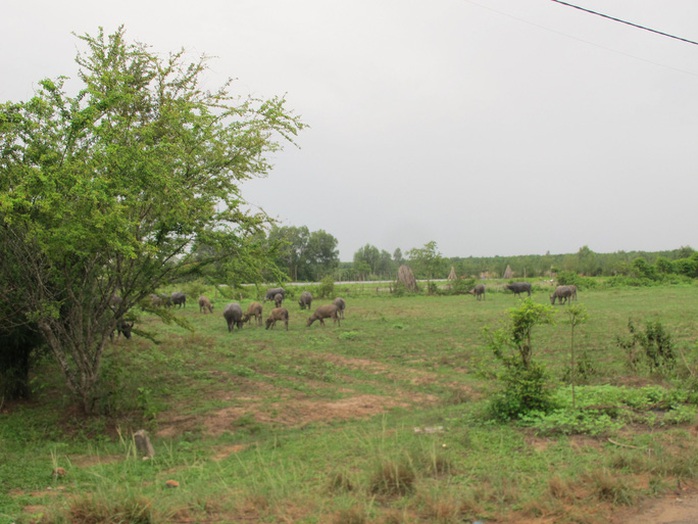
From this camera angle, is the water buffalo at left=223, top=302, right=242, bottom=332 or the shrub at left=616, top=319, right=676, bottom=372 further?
the water buffalo at left=223, top=302, right=242, bottom=332

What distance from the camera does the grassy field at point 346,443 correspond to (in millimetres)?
4281

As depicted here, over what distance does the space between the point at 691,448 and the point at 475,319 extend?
52.0 feet

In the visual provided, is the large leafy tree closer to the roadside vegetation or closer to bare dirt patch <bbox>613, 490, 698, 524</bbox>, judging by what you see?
the roadside vegetation

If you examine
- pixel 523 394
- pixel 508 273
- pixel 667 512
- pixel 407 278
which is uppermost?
pixel 508 273

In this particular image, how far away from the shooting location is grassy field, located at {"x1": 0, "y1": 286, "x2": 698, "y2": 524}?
428cm

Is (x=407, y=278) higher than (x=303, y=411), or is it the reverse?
(x=407, y=278)

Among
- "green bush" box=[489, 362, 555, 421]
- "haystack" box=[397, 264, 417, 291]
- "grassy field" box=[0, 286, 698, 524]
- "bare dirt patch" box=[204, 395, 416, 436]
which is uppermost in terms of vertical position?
"haystack" box=[397, 264, 417, 291]

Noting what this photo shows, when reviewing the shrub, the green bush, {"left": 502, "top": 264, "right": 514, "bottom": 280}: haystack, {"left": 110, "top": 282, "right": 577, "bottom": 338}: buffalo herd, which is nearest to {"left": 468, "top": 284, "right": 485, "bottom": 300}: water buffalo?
{"left": 110, "top": 282, "right": 577, "bottom": 338}: buffalo herd

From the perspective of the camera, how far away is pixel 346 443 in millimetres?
6312

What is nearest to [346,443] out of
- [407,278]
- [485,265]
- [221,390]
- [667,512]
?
[667,512]

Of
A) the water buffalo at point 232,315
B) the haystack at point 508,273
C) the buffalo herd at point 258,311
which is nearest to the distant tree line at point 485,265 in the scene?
the haystack at point 508,273

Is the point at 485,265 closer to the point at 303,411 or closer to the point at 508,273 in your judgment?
the point at 508,273

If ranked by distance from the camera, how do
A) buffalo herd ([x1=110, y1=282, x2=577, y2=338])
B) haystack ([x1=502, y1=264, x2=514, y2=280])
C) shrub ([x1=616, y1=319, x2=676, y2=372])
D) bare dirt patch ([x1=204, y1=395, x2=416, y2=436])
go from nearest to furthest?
bare dirt patch ([x1=204, y1=395, x2=416, y2=436]) < shrub ([x1=616, y1=319, x2=676, y2=372]) < buffalo herd ([x1=110, y1=282, x2=577, y2=338]) < haystack ([x1=502, y1=264, x2=514, y2=280])

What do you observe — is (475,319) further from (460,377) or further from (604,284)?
(604,284)
